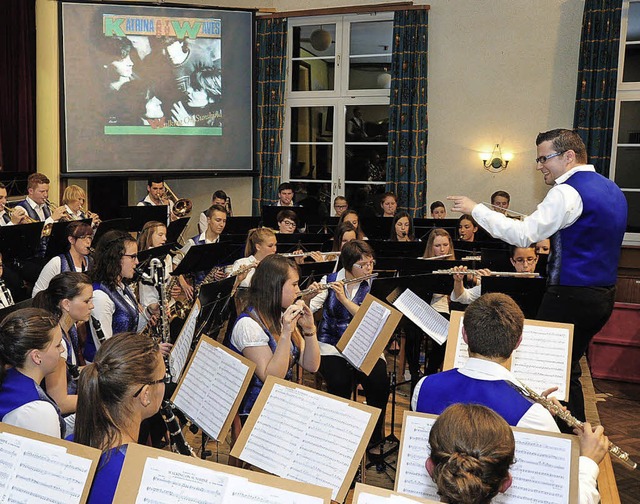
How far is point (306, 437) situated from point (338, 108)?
798 centimetres

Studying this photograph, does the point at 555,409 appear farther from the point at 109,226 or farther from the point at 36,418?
the point at 109,226

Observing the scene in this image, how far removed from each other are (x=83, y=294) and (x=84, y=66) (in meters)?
6.06

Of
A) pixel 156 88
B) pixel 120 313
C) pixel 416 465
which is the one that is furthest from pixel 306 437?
pixel 156 88

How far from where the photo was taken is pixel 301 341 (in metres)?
3.61

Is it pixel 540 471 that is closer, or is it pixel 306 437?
pixel 540 471

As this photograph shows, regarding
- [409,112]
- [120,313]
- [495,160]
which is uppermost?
[409,112]

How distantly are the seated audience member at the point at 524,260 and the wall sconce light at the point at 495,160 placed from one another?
12.9 feet

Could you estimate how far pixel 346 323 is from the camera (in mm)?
4469

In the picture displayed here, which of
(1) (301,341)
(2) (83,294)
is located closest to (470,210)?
(1) (301,341)

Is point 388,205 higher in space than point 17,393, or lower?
higher

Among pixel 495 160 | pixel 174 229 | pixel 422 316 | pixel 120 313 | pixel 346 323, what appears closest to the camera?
pixel 422 316

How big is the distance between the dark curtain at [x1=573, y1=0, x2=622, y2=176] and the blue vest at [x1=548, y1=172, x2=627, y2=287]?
15.3 feet

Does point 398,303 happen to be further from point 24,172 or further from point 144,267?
point 24,172

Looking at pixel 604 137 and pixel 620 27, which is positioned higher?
pixel 620 27
